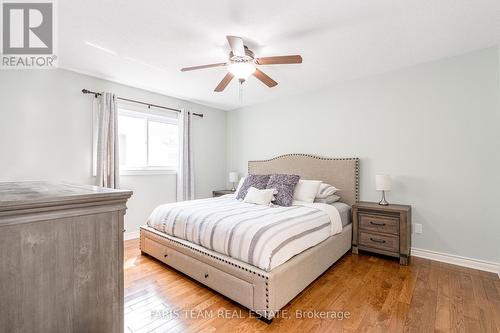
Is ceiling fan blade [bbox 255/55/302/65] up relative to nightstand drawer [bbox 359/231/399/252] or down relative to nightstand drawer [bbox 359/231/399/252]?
up

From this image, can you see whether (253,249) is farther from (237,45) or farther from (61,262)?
(237,45)

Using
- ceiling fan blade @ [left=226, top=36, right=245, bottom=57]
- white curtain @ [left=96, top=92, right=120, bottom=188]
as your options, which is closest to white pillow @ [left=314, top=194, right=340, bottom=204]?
ceiling fan blade @ [left=226, top=36, right=245, bottom=57]

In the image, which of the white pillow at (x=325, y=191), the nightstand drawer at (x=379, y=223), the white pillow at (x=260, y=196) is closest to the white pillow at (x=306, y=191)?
the white pillow at (x=325, y=191)

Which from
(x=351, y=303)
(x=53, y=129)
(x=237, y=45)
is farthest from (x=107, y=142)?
(x=351, y=303)

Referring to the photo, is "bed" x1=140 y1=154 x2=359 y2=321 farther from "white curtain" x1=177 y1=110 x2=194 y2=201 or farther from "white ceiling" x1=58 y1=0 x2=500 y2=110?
"white ceiling" x1=58 y1=0 x2=500 y2=110

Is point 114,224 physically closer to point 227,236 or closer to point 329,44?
point 227,236

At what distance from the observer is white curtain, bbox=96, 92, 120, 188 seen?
336 centimetres

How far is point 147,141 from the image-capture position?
13.6 ft

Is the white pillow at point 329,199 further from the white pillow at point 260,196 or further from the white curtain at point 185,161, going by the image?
the white curtain at point 185,161

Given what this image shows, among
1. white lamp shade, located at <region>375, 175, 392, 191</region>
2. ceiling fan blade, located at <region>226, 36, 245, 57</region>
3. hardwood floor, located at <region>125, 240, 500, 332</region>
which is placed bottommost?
hardwood floor, located at <region>125, 240, 500, 332</region>

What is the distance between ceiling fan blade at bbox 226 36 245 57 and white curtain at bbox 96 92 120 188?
7.33 feet

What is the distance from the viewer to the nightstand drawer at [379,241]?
2883mm

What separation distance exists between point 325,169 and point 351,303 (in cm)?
210

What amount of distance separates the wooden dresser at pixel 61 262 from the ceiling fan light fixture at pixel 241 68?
1.91 m
